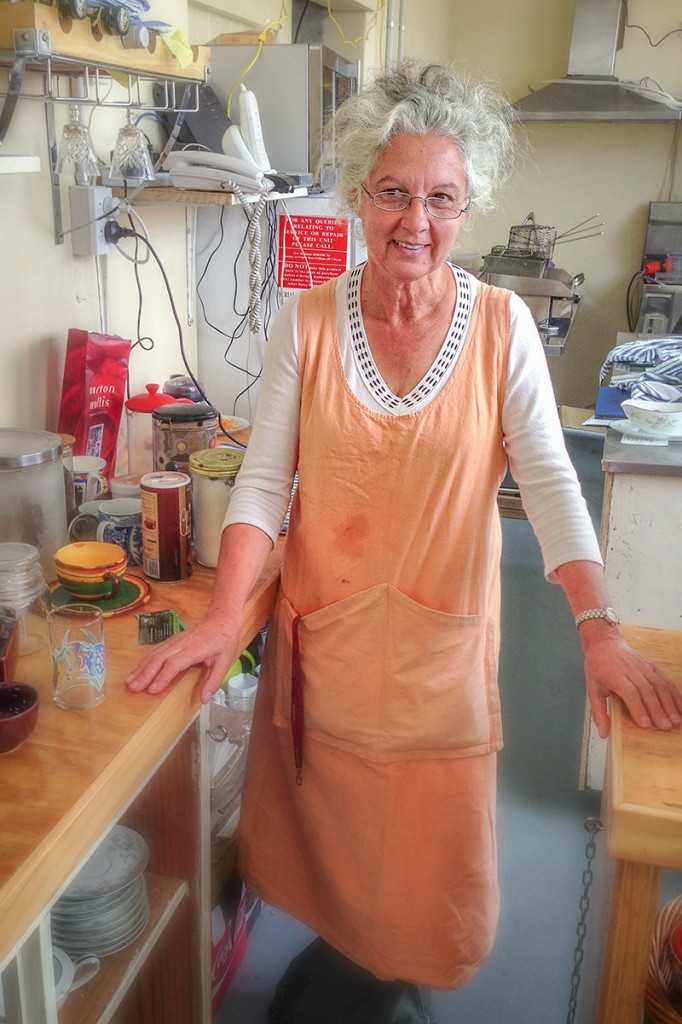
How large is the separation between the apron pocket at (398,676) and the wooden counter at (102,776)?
131 millimetres

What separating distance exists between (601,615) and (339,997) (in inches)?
31.2

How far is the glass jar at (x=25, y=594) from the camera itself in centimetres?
115

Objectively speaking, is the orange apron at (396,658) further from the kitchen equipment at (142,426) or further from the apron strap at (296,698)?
the kitchen equipment at (142,426)

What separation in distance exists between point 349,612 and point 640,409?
117 cm

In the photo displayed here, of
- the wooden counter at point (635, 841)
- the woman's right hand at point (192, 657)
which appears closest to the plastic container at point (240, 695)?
the woman's right hand at point (192, 657)

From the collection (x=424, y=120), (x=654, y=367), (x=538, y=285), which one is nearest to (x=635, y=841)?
(x=424, y=120)

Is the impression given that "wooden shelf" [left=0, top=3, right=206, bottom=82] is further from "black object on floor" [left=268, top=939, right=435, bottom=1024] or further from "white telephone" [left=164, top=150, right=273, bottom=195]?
"black object on floor" [left=268, top=939, right=435, bottom=1024]

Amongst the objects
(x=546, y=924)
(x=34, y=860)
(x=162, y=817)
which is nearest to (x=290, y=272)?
(x=162, y=817)

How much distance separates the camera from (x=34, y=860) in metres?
0.80

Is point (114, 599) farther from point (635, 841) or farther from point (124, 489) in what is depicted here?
point (635, 841)

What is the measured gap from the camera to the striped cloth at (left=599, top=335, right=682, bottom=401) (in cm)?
240

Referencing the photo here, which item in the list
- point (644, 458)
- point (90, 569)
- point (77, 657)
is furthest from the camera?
point (644, 458)

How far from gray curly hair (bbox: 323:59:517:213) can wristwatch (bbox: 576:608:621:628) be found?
0.57 metres

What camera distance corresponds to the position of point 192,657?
1.13m
